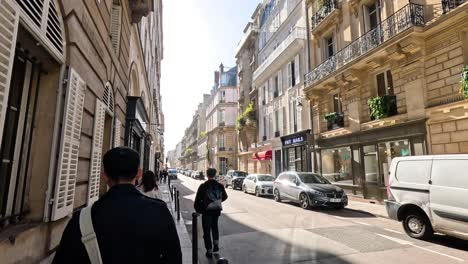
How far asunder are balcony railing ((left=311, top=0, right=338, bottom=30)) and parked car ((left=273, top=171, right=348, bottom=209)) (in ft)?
35.7

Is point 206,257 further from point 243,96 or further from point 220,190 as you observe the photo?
point 243,96

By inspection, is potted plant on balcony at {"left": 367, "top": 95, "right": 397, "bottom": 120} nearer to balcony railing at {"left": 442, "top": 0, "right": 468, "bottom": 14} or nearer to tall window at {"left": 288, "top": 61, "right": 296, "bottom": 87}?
balcony railing at {"left": 442, "top": 0, "right": 468, "bottom": 14}

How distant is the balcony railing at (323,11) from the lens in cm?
1839

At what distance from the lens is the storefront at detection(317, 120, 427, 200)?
41.9 feet

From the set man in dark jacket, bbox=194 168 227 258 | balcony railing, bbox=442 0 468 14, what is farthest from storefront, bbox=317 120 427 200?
man in dark jacket, bbox=194 168 227 258

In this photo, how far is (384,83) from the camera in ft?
49.1

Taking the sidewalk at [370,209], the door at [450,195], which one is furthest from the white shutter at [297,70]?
the door at [450,195]

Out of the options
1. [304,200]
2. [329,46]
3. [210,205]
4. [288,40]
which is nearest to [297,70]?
[288,40]

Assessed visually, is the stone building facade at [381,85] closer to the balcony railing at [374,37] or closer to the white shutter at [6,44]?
the balcony railing at [374,37]

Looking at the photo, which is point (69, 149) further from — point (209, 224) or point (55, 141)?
point (209, 224)

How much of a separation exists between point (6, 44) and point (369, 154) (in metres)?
15.8

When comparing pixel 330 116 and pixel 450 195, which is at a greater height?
pixel 330 116

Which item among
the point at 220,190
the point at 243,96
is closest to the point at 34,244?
the point at 220,190

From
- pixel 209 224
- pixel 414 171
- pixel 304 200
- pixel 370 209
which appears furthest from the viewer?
pixel 304 200
